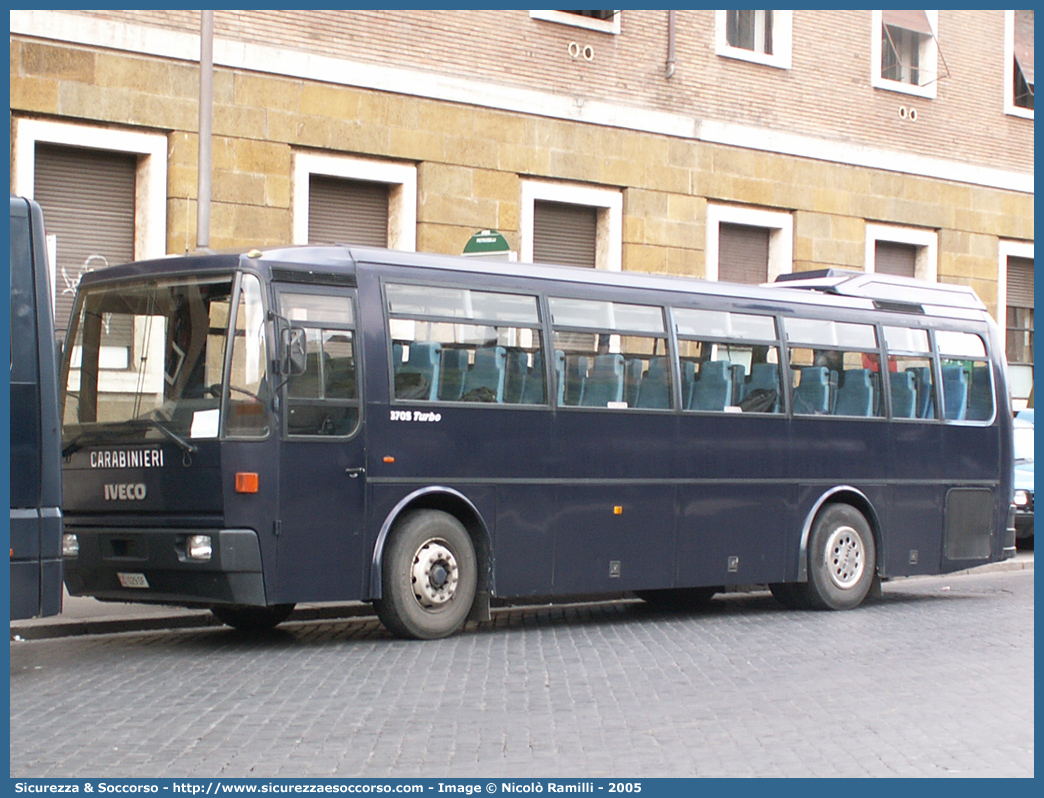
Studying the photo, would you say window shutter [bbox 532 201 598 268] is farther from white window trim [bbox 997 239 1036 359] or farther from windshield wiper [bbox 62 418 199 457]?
windshield wiper [bbox 62 418 199 457]

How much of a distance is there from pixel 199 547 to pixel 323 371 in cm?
150

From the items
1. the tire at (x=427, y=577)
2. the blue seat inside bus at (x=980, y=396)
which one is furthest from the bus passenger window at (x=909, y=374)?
the tire at (x=427, y=577)

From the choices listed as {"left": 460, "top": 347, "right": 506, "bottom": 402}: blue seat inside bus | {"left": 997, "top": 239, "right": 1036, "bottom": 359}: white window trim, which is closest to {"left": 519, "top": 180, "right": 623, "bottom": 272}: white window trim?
{"left": 997, "top": 239, "right": 1036, "bottom": 359}: white window trim

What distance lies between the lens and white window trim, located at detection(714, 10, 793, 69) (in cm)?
2400

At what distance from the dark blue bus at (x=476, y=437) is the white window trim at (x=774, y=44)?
8.63m

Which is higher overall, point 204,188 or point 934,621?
point 204,188

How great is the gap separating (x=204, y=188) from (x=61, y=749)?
8.92 metres

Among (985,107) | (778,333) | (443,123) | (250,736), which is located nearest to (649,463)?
(778,333)

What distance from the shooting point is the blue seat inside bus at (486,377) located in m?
12.7

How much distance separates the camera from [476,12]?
69.7 feet

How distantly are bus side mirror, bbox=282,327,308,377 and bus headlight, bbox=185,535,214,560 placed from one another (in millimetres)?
1237

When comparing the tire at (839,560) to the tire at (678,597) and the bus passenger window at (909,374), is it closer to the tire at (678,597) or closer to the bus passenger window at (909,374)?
the tire at (678,597)

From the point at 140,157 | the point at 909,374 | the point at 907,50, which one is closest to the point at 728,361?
the point at 909,374

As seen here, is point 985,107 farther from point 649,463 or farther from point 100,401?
point 100,401
